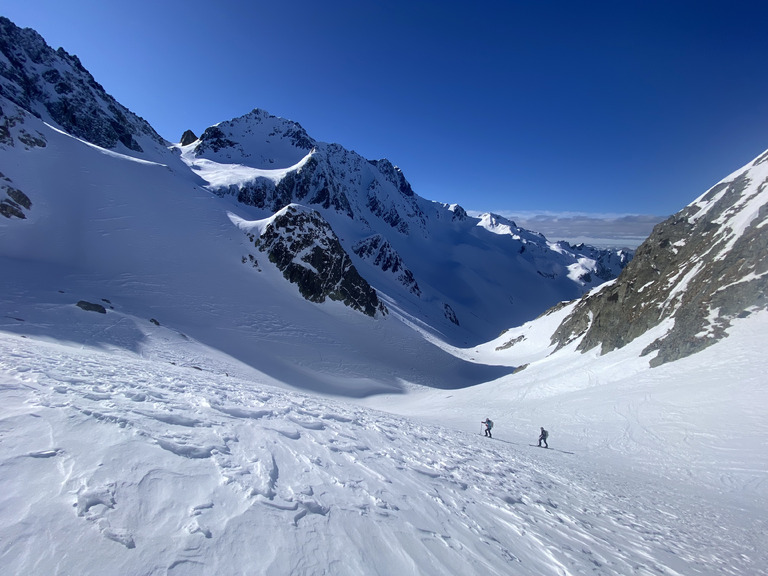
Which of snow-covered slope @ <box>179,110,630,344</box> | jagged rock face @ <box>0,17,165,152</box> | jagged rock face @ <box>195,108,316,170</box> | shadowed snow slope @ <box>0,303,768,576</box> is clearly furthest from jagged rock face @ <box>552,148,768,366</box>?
jagged rock face @ <box>195,108,316,170</box>

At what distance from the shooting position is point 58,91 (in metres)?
78.5

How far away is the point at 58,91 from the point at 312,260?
84950mm

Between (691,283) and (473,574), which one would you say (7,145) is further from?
(691,283)

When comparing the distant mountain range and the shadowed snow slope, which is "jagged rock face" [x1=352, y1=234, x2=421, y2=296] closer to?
the distant mountain range

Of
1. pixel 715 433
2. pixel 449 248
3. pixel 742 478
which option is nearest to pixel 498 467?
pixel 742 478

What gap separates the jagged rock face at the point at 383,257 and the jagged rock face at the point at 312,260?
4793 centimetres

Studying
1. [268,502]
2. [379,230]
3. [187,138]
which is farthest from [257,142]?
[268,502]

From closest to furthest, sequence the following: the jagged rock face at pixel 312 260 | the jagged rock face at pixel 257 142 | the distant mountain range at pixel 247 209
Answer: the distant mountain range at pixel 247 209
the jagged rock face at pixel 312 260
the jagged rock face at pixel 257 142

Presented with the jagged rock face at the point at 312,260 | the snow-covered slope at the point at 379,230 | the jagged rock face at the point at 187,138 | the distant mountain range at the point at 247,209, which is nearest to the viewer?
the distant mountain range at the point at 247,209

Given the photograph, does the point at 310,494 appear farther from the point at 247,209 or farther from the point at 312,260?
the point at 247,209

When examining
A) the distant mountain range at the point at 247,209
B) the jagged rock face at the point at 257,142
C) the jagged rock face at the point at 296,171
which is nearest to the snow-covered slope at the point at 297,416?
the distant mountain range at the point at 247,209

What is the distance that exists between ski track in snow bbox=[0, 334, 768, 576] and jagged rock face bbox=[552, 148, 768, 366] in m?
16.5

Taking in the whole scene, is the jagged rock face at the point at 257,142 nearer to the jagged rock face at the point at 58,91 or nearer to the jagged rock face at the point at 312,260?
the jagged rock face at the point at 58,91

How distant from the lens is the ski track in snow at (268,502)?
333 centimetres
